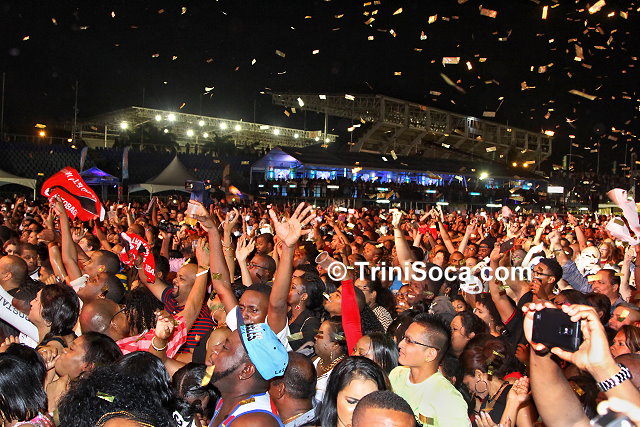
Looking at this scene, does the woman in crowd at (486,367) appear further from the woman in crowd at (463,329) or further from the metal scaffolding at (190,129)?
the metal scaffolding at (190,129)

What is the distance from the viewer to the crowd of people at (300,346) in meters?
2.18

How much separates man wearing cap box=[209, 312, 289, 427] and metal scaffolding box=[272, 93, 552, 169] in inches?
1576

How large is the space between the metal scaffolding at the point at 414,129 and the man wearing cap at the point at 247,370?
4003 cm

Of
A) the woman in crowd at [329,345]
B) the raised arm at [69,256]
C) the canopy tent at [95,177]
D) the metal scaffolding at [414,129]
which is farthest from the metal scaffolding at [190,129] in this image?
the woman in crowd at [329,345]

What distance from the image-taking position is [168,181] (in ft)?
75.0

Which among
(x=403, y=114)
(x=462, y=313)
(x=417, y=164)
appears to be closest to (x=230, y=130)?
(x=403, y=114)

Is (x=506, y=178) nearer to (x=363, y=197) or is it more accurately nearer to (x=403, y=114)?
(x=403, y=114)

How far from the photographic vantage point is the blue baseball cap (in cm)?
271

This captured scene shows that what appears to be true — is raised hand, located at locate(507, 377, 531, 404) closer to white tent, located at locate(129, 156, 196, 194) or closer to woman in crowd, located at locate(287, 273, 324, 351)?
woman in crowd, located at locate(287, 273, 324, 351)

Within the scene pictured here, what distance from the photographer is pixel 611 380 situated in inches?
75.5

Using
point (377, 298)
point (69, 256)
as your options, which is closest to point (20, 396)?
point (377, 298)

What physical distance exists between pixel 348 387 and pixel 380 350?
75 cm

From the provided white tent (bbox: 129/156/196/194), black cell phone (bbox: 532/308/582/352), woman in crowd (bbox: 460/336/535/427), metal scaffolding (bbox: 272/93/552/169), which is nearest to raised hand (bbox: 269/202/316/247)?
woman in crowd (bbox: 460/336/535/427)

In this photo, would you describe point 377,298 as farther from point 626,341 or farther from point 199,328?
point 626,341
